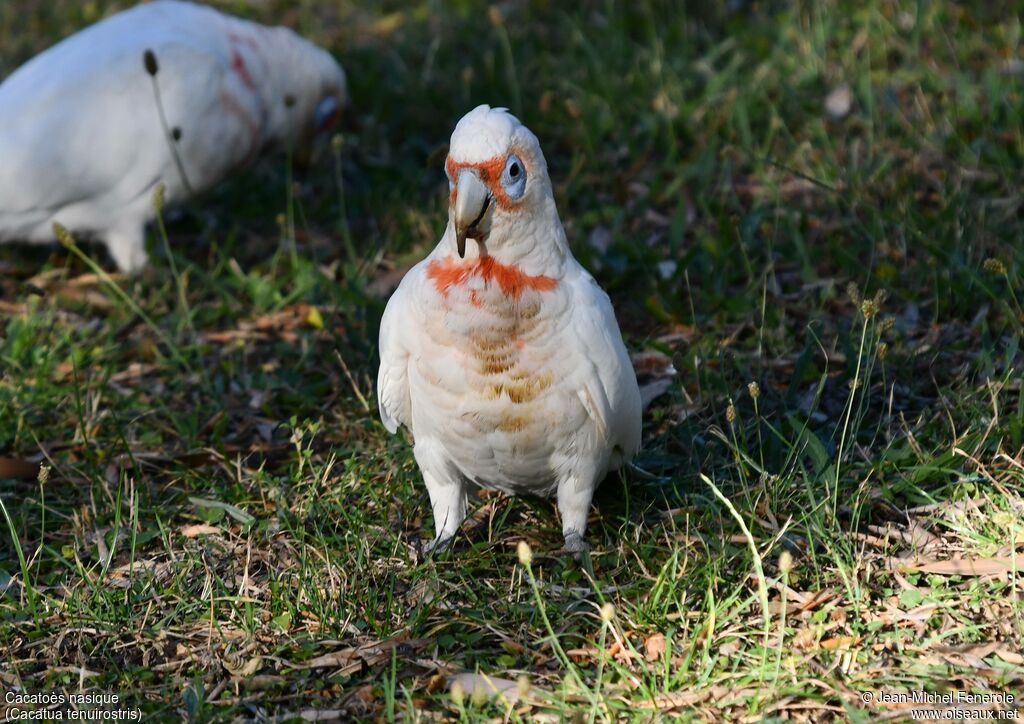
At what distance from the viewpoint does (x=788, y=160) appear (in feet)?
14.9

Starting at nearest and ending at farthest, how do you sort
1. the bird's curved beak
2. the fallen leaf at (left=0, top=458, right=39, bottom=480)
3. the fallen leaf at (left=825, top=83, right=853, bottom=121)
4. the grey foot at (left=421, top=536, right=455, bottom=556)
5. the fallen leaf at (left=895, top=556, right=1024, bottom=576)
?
1. the bird's curved beak
2. the fallen leaf at (left=895, top=556, right=1024, bottom=576)
3. the grey foot at (left=421, top=536, right=455, bottom=556)
4. the fallen leaf at (left=0, top=458, right=39, bottom=480)
5. the fallen leaf at (left=825, top=83, right=853, bottom=121)

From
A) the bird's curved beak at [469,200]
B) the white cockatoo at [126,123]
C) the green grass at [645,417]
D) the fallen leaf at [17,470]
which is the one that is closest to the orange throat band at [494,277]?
the bird's curved beak at [469,200]

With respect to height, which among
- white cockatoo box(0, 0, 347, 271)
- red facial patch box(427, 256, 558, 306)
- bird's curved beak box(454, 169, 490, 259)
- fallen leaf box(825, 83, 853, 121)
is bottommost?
fallen leaf box(825, 83, 853, 121)

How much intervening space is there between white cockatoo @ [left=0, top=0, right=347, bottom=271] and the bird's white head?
6.27 ft

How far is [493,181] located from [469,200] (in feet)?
0.24

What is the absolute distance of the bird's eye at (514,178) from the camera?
246 centimetres

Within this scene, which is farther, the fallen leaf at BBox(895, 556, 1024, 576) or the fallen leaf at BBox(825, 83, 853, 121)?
the fallen leaf at BBox(825, 83, 853, 121)

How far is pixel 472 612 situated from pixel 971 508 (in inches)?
46.5

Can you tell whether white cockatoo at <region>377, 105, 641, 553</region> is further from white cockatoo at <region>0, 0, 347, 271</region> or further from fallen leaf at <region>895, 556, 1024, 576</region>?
white cockatoo at <region>0, 0, 347, 271</region>

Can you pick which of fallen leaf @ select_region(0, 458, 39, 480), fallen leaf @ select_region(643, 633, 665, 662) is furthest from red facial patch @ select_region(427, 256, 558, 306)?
fallen leaf @ select_region(0, 458, 39, 480)

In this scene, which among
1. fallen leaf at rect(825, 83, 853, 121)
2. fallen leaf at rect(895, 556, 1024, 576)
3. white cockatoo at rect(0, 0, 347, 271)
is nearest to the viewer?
fallen leaf at rect(895, 556, 1024, 576)

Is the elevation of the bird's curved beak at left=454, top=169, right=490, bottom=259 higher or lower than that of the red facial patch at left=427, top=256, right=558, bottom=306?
higher

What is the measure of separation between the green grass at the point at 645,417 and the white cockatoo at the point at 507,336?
0.95 ft

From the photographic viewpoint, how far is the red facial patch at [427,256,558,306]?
8.44 feet
